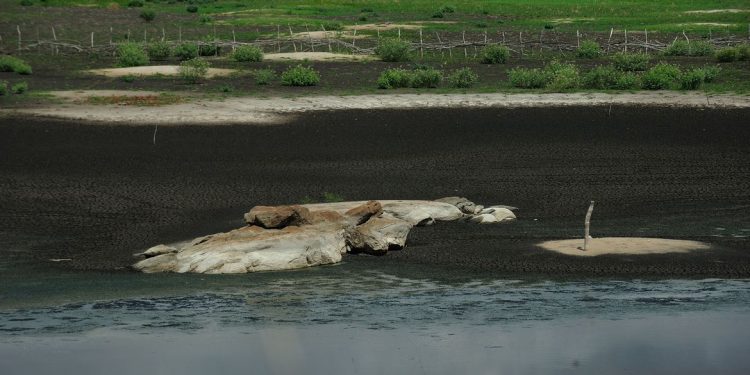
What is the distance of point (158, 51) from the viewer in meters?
62.4

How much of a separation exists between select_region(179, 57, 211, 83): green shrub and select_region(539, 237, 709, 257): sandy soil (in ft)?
88.1

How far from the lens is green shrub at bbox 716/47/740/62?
57.8 m

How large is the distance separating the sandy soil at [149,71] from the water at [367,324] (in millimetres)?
29699

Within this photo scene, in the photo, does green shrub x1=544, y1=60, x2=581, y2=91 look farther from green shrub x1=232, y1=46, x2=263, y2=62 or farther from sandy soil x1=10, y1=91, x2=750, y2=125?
green shrub x1=232, y1=46, x2=263, y2=62

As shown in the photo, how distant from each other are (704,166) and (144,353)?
21.5 meters

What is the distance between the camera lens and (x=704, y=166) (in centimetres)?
3700

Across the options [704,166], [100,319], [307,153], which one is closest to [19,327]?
[100,319]

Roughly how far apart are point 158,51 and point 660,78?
25.8m

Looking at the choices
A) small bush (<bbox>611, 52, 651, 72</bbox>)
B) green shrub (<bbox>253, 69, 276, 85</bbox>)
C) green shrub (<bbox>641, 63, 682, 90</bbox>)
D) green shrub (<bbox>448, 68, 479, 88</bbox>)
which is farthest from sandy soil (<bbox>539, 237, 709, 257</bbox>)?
small bush (<bbox>611, 52, 651, 72</bbox>)

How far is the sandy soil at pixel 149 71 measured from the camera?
180 ft

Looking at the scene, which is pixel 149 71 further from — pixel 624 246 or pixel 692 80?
pixel 624 246

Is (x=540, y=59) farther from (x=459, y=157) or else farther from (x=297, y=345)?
(x=297, y=345)

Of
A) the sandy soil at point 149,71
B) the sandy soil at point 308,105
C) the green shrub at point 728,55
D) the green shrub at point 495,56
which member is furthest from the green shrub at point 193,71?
the green shrub at point 728,55

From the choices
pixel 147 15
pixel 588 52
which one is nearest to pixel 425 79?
pixel 588 52
